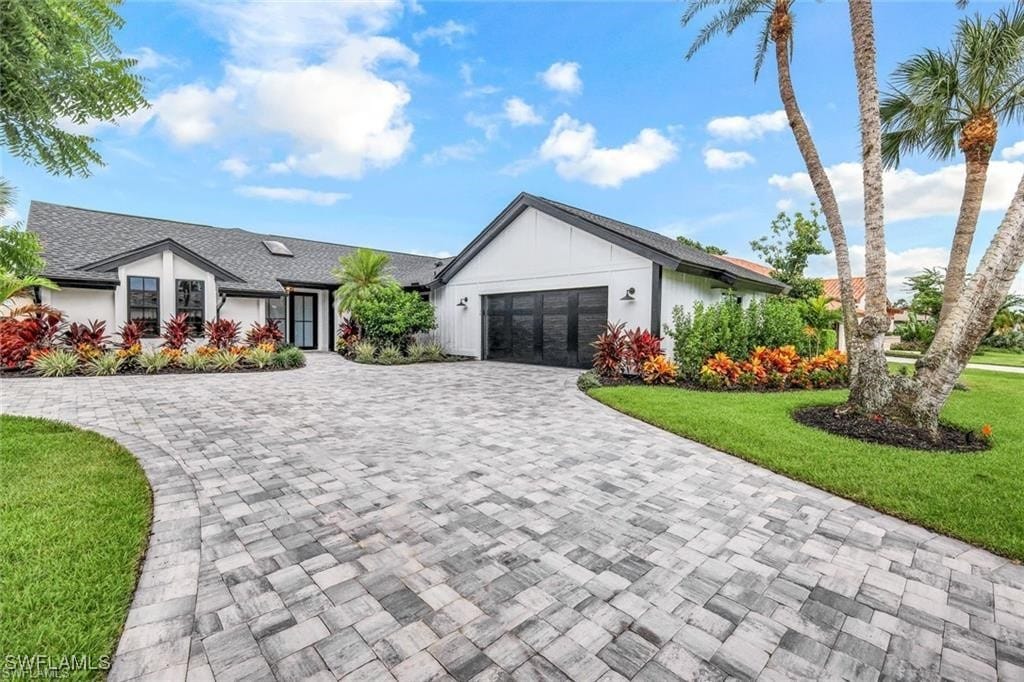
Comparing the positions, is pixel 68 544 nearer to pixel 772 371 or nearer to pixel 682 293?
pixel 772 371

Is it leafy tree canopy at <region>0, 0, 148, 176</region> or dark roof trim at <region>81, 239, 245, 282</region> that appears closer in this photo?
leafy tree canopy at <region>0, 0, 148, 176</region>

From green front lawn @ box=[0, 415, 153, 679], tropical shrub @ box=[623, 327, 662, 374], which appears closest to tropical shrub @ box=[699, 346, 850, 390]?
tropical shrub @ box=[623, 327, 662, 374]

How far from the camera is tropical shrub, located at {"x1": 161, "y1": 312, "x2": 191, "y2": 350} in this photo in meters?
12.1

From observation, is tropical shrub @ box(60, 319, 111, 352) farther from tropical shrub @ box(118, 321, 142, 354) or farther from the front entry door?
the front entry door

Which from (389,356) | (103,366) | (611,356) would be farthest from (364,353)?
(611,356)

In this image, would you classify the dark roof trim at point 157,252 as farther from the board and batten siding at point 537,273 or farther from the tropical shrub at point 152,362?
the board and batten siding at point 537,273

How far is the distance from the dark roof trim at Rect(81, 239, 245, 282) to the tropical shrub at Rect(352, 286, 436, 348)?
12.7 feet

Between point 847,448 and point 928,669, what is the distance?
3545 mm

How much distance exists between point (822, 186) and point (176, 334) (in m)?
15.2

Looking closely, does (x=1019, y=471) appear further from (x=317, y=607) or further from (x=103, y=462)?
(x=103, y=462)

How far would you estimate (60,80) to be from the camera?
5.41ft

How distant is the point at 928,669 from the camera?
6.29 feet

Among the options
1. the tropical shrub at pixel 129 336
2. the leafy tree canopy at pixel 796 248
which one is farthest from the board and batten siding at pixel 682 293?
the tropical shrub at pixel 129 336

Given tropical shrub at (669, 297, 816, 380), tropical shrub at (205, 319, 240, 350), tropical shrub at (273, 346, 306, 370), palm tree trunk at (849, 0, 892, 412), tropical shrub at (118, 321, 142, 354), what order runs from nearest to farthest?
palm tree trunk at (849, 0, 892, 412)
tropical shrub at (669, 297, 816, 380)
tropical shrub at (118, 321, 142, 354)
tropical shrub at (273, 346, 306, 370)
tropical shrub at (205, 319, 240, 350)
